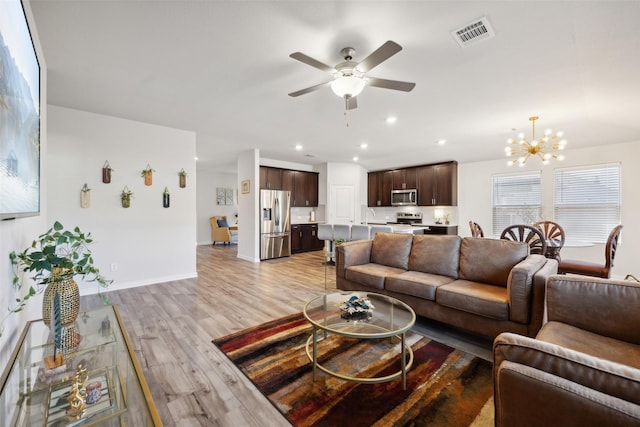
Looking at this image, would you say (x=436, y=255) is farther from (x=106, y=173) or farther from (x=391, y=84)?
(x=106, y=173)

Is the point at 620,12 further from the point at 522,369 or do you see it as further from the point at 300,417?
the point at 300,417

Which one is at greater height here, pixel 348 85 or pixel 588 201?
pixel 348 85

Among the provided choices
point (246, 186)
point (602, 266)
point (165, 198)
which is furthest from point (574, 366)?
point (246, 186)

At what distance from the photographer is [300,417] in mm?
1545

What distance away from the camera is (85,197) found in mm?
3713

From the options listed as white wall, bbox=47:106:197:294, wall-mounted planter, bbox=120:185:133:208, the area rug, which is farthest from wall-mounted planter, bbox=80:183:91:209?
the area rug

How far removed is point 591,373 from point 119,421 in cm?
174

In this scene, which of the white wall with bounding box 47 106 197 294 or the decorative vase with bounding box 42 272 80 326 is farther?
the white wall with bounding box 47 106 197 294

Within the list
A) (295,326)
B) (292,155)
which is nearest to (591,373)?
(295,326)

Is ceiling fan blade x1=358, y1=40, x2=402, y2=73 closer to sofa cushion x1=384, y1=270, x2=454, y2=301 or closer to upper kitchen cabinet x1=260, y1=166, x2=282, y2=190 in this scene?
sofa cushion x1=384, y1=270, x2=454, y2=301

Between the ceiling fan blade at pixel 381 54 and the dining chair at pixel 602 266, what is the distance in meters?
3.39

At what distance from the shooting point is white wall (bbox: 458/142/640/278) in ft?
15.8

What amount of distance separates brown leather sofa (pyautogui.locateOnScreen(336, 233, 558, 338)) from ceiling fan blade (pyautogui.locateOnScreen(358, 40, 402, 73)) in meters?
1.96

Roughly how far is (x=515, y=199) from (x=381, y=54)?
603 cm
